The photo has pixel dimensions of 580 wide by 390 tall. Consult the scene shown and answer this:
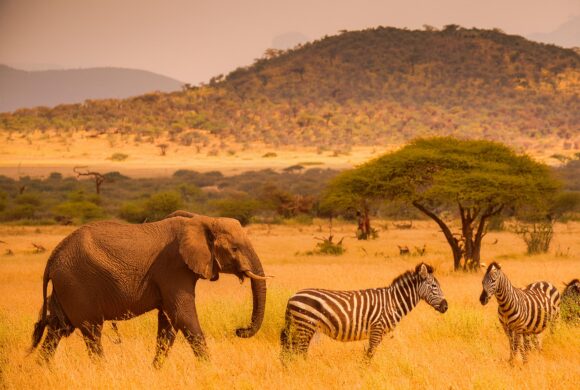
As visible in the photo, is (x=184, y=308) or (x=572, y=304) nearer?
(x=184, y=308)

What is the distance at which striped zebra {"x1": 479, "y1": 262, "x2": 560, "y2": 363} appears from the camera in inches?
350

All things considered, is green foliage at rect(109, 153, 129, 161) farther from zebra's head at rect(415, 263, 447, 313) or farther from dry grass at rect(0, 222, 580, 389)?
zebra's head at rect(415, 263, 447, 313)

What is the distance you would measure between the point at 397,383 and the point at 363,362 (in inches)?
32.4

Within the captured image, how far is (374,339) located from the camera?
885cm

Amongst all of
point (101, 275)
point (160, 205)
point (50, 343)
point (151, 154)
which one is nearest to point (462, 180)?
point (101, 275)

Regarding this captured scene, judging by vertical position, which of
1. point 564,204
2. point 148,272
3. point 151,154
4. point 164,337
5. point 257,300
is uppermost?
point 151,154

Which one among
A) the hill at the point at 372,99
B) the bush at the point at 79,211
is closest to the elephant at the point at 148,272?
the bush at the point at 79,211

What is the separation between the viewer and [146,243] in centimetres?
916

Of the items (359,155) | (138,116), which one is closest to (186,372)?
(359,155)

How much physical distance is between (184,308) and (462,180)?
662 inches

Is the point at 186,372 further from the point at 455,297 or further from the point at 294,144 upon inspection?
the point at 294,144

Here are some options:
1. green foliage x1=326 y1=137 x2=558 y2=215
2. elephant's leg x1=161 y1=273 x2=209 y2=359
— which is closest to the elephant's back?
elephant's leg x1=161 y1=273 x2=209 y2=359

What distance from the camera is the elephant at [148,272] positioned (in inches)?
351

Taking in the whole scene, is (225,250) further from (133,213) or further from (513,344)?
(133,213)
